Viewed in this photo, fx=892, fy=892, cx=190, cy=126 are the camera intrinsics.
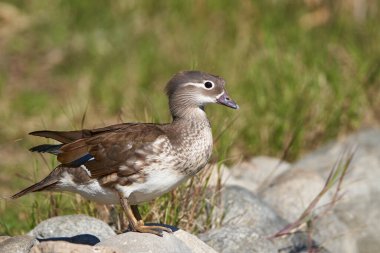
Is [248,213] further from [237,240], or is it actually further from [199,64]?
[199,64]

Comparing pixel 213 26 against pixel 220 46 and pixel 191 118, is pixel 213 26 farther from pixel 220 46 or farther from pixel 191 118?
pixel 191 118

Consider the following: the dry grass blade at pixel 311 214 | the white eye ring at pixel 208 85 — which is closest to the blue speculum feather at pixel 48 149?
the white eye ring at pixel 208 85

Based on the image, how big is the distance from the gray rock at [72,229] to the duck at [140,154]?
0.99 feet

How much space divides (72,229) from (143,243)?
1.10m

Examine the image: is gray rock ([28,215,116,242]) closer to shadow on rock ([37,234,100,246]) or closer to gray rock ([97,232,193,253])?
shadow on rock ([37,234,100,246])

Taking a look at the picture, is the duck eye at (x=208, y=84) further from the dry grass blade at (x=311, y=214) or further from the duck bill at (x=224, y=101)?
the dry grass blade at (x=311, y=214)

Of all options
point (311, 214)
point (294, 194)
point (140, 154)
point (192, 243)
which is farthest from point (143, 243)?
point (294, 194)

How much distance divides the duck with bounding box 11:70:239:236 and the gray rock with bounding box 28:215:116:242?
30 centimetres

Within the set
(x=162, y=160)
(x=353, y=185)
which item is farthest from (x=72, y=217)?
(x=353, y=185)

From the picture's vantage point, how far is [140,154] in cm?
630

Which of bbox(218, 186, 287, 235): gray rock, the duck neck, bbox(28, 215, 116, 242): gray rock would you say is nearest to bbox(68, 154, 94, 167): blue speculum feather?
bbox(28, 215, 116, 242): gray rock

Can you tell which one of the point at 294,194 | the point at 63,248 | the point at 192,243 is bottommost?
the point at 294,194

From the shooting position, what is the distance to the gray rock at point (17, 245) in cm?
612

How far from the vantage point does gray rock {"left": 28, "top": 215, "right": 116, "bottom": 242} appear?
6711 mm
